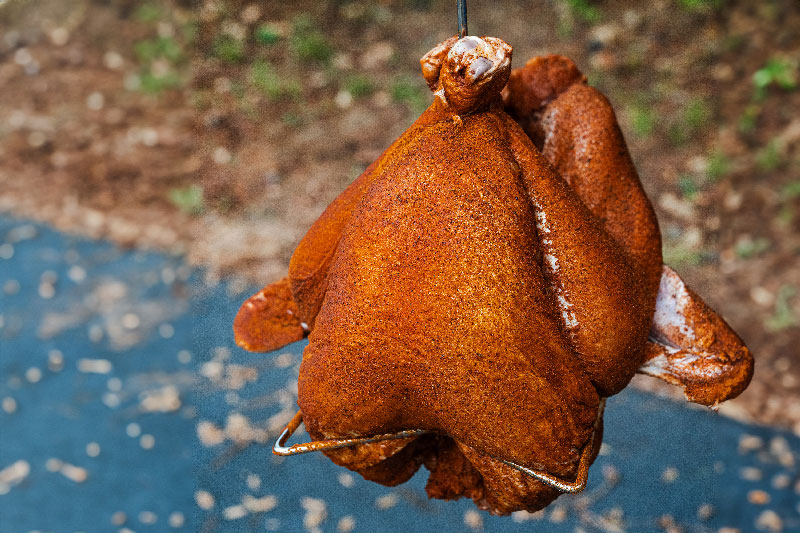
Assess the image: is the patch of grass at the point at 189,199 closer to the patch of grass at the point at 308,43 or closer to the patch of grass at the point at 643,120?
the patch of grass at the point at 308,43

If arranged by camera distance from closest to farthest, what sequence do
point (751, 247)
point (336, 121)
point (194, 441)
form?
point (194, 441) < point (751, 247) < point (336, 121)

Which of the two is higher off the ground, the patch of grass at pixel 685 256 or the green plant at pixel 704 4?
the green plant at pixel 704 4

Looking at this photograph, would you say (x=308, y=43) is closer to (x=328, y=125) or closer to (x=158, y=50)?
(x=328, y=125)

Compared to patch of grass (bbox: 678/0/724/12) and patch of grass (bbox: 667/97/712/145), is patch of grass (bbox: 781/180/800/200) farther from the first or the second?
patch of grass (bbox: 678/0/724/12)

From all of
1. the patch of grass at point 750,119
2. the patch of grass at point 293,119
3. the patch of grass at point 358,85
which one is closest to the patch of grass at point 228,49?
the patch of grass at point 293,119

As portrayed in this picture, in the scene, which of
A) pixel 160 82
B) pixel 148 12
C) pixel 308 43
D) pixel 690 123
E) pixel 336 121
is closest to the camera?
pixel 690 123

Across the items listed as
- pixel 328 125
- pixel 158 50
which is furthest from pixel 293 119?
pixel 158 50
